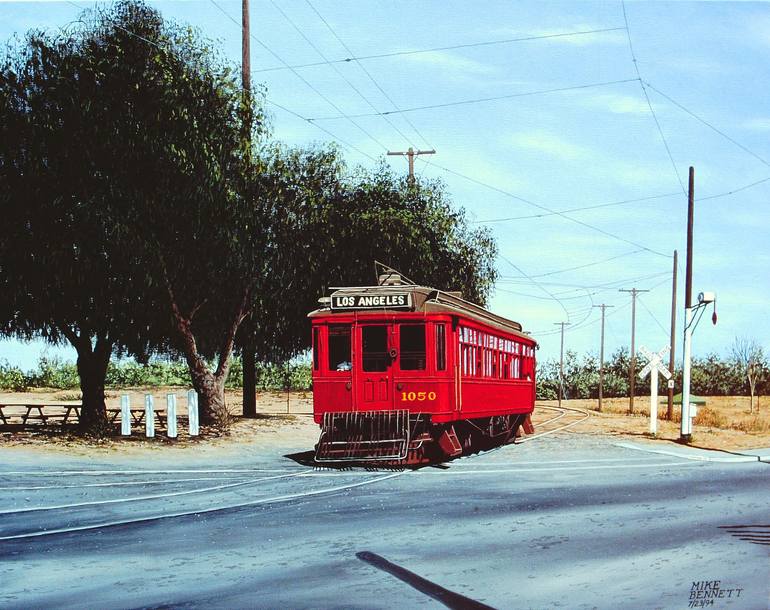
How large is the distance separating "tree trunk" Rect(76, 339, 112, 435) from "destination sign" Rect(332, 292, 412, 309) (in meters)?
12.2

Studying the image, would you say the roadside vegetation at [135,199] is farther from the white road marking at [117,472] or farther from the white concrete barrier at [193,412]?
the white road marking at [117,472]

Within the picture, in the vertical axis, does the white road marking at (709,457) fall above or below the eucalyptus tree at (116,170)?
below

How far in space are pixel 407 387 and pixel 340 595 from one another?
41.6ft

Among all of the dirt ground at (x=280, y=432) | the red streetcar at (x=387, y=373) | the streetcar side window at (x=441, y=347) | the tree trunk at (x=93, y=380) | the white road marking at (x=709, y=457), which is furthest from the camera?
the tree trunk at (x=93, y=380)

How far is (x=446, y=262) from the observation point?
42438mm

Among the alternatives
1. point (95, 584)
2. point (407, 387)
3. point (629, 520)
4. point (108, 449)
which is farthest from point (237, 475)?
point (95, 584)

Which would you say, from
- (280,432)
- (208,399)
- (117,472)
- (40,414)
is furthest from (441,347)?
(40,414)

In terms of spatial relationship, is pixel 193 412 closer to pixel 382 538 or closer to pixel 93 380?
pixel 93 380

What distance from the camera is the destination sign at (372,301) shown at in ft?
72.6

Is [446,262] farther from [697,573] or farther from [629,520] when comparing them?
[697,573]

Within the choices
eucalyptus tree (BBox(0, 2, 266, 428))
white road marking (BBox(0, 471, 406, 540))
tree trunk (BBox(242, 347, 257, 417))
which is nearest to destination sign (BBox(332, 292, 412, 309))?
white road marking (BBox(0, 471, 406, 540))

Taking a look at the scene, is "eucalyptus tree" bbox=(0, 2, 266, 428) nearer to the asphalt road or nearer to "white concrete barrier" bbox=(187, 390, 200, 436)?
"white concrete barrier" bbox=(187, 390, 200, 436)

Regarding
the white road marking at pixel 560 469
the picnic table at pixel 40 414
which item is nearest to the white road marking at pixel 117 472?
the white road marking at pixel 560 469

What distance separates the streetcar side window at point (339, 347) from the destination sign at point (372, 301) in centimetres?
47
